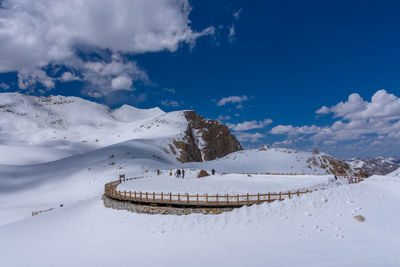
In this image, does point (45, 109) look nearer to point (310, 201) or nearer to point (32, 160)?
point (32, 160)

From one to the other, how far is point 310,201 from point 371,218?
4.47 metres

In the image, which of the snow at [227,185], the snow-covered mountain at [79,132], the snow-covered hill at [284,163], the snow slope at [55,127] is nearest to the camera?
the snow at [227,185]

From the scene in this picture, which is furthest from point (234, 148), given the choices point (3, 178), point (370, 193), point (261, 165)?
point (370, 193)

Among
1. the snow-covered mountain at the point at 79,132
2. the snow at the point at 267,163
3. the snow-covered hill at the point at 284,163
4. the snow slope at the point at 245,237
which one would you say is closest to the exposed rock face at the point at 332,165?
the snow-covered hill at the point at 284,163

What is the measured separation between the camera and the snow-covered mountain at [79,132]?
95.2 metres

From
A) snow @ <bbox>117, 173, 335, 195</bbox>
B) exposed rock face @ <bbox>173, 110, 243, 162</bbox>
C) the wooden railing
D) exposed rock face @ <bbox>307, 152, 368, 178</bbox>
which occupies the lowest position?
the wooden railing

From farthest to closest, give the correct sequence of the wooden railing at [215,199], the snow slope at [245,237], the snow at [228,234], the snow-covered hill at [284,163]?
the snow-covered hill at [284,163]
the wooden railing at [215,199]
the snow at [228,234]
the snow slope at [245,237]

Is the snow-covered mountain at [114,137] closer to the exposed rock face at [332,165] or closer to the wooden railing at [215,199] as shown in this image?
the exposed rock face at [332,165]

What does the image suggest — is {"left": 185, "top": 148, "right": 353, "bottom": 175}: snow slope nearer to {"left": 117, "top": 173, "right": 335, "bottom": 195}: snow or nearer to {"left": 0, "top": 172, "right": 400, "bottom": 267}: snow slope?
{"left": 117, "top": 173, "right": 335, "bottom": 195}: snow

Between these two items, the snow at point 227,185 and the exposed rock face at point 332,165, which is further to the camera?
the exposed rock face at point 332,165

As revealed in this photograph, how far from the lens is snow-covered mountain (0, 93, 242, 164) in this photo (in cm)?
9520

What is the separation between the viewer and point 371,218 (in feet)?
65.3

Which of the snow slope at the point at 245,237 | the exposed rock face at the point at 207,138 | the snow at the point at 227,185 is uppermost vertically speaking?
the exposed rock face at the point at 207,138

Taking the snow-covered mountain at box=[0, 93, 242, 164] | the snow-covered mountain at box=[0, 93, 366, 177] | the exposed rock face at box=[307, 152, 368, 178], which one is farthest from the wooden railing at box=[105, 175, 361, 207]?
the snow-covered mountain at box=[0, 93, 242, 164]
